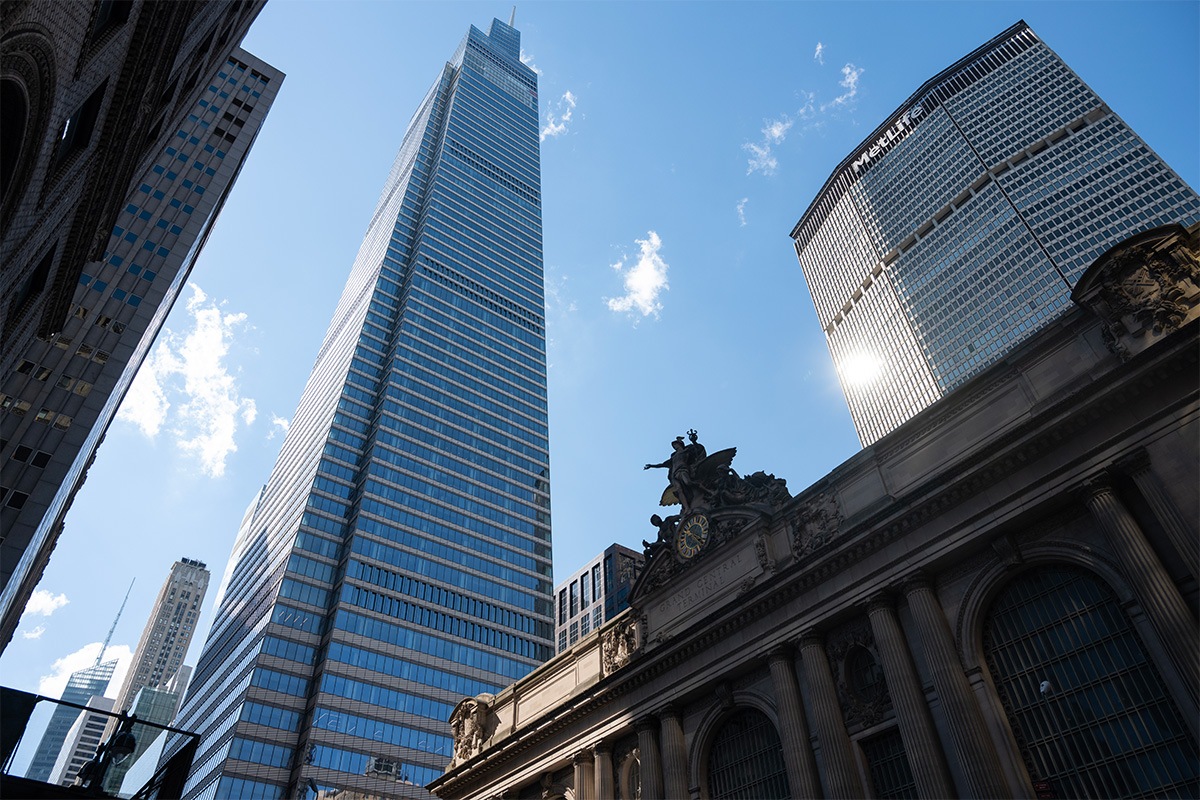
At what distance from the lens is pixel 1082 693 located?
21.2 metres

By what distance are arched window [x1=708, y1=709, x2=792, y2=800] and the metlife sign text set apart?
14840 centimetres

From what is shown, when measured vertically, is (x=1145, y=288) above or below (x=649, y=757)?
above

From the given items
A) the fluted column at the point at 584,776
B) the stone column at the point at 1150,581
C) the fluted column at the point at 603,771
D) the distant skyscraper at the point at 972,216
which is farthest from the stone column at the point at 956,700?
the distant skyscraper at the point at 972,216

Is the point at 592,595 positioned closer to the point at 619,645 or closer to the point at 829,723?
the point at 619,645

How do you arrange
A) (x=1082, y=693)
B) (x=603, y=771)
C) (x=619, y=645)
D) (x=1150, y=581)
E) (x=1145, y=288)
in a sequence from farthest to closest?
1. (x=619, y=645)
2. (x=603, y=771)
3. (x=1145, y=288)
4. (x=1082, y=693)
5. (x=1150, y=581)

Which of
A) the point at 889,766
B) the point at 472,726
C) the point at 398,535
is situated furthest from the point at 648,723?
the point at 398,535

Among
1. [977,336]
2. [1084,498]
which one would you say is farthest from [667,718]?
[977,336]

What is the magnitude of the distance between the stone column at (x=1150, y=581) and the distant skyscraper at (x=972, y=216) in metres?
97.5

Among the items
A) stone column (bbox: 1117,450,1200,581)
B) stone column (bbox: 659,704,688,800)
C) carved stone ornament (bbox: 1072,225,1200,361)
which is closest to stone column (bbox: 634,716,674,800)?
stone column (bbox: 659,704,688,800)

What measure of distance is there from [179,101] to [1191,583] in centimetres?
4476

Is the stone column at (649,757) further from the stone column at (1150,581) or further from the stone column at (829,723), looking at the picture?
the stone column at (1150,581)

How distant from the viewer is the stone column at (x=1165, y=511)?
63.8 feet

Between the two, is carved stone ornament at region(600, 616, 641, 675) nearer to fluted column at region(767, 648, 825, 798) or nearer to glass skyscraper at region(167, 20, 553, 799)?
fluted column at region(767, 648, 825, 798)

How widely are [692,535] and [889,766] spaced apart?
13831 millimetres
